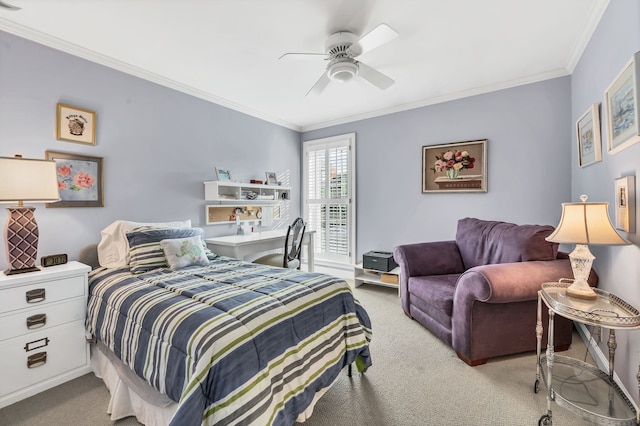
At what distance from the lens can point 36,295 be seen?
184 cm

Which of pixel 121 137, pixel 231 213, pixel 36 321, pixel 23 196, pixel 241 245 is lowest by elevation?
pixel 36 321

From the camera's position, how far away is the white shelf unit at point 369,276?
12.3ft

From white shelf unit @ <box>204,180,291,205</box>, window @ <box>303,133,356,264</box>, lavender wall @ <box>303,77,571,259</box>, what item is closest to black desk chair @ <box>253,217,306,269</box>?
white shelf unit @ <box>204,180,291,205</box>

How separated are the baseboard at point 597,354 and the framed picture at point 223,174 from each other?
3.86 metres

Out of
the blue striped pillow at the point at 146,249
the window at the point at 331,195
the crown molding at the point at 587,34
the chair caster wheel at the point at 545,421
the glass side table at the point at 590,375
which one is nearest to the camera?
the glass side table at the point at 590,375

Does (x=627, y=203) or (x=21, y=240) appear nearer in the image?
(x=627, y=203)

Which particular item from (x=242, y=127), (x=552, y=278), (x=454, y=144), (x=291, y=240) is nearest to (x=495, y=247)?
(x=552, y=278)

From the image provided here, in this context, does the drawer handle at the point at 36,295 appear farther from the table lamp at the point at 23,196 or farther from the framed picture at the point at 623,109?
the framed picture at the point at 623,109

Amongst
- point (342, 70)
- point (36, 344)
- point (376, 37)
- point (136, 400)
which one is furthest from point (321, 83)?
point (36, 344)

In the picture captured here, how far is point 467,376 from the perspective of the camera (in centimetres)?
197

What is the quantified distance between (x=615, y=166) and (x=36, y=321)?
3.89 metres

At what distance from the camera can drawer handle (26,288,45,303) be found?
5.96 feet

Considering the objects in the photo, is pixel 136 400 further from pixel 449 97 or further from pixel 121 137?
pixel 449 97

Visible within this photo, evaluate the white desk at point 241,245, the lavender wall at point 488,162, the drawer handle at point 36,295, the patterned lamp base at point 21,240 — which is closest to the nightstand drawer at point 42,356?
the drawer handle at point 36,295
